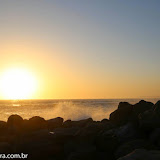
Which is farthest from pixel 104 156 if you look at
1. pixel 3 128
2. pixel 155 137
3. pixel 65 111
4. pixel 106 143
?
pixel 65 111

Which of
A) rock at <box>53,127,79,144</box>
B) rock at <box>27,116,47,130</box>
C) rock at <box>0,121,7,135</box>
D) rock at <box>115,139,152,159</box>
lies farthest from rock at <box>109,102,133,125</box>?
rock at <box>0,121,7,135</box>

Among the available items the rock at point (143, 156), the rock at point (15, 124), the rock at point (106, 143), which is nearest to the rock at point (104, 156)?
the rock at point (106, 143)

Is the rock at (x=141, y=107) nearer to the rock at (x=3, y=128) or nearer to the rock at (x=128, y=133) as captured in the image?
the rock at (x=128, y=133)

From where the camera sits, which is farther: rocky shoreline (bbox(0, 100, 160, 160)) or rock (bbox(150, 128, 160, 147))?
rock (bbox(150, 128, 160, 147))

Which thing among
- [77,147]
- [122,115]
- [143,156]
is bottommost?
[77,147]

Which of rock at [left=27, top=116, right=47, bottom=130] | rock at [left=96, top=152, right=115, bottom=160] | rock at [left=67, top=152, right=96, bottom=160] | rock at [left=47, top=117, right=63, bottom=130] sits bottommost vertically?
rock at [left=96, top=152, right=115, bottom=160]

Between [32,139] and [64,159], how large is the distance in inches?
75.6

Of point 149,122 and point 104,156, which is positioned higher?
point 149,122

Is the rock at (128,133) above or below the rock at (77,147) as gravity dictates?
above

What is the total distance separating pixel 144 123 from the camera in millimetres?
9766

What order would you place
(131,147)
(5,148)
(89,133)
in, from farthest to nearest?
(89,133) < (5,148) < (131,147)

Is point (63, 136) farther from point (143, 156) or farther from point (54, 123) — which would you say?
point (54, 123)

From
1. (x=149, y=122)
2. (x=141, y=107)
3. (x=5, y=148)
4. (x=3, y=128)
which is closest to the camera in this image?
(x=5, y=148)

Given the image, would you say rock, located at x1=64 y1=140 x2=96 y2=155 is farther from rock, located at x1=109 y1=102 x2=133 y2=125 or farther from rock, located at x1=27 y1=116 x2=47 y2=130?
rock, located at x1=27 y1=116 x2=47 y2=130
